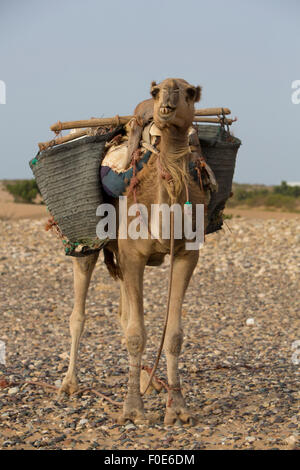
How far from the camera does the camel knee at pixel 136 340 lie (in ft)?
19.8

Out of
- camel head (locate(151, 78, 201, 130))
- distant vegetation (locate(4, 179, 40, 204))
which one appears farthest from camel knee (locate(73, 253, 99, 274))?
distant vegetation (locate(4, 179, 40, 204))

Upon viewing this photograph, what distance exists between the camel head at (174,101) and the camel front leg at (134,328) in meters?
1.30

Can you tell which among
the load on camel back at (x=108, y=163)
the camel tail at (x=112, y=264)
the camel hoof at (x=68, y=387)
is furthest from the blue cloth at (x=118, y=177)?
the camel hoof at (x=68, y=387)

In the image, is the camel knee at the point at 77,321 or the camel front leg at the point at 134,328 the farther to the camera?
the camel knee at the point at 77,321

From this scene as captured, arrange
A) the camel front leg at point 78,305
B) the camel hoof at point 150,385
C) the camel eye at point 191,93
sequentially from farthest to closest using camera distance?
the camel front leg at point 78,305 < the camel hoof at point 150,385 < the camel eye at point 191,93

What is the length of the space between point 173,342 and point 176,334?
8 cm

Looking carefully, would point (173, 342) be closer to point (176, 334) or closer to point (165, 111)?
point (176, 334)

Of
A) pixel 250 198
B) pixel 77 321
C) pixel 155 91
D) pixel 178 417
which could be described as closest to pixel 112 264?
pixel 77 321

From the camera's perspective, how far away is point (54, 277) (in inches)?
606

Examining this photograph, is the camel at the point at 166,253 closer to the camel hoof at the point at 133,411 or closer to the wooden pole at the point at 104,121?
the camel hoof at the point at 133,411

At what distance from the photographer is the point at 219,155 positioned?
6387 millimetres

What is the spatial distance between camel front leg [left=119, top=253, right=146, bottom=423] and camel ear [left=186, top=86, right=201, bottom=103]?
1432mm
